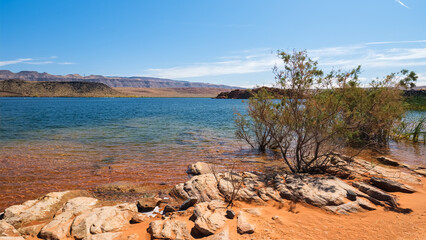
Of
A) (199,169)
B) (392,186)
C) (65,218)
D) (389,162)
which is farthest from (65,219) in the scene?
(389,162)

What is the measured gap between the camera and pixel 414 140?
59.7ft

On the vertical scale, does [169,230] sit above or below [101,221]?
above

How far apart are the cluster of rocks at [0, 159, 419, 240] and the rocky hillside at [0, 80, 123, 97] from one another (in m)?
186

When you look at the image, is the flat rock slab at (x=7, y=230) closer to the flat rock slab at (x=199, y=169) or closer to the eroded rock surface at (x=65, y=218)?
the eroded rock surface at (x=65, y=218)

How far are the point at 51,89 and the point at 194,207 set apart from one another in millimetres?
196770

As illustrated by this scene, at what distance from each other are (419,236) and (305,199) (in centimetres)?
283

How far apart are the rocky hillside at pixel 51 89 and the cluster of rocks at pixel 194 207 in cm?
18648

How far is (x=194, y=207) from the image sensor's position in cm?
733

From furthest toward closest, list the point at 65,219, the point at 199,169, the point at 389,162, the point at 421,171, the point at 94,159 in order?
the point at 94,159, the point at 389,162, the point at 199,169, the point at 421,171, the point at 65,219

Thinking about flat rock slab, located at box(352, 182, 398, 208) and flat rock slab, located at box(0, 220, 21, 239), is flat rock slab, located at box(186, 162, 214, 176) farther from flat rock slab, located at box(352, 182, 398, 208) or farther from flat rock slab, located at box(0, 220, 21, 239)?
flat rock slab, located at box(0, 220, 21, 239)

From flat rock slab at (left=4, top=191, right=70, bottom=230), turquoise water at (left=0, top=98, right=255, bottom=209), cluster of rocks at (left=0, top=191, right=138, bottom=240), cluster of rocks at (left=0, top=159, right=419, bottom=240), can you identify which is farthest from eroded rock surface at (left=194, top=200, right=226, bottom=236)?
flat rock slab at (left=4, top=191, right=70, bottom=230)

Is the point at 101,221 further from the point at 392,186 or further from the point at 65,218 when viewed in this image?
the point at 392,186

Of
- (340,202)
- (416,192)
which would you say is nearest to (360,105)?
(416,192)

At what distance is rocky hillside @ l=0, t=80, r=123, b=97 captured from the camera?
153m
